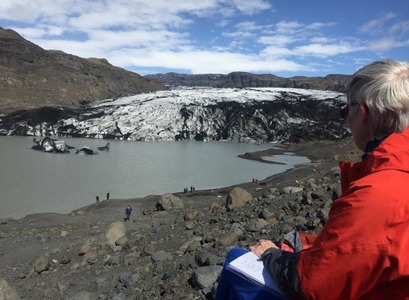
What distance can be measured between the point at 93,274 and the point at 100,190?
2049cm

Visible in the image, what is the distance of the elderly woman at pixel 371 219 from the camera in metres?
1.34

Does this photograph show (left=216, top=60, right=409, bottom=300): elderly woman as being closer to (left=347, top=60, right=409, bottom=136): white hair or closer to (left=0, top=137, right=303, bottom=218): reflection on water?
(left=347, top=60, right=409, bottom=136): white hair

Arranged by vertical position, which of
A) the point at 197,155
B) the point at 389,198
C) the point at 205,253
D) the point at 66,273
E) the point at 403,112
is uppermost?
the point at 403,112

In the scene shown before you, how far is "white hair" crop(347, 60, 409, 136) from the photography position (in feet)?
5.00

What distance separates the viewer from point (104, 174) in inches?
1259

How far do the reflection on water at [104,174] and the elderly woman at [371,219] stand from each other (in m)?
20.8

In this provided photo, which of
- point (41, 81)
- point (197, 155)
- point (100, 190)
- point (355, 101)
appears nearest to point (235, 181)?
point (100, 190)

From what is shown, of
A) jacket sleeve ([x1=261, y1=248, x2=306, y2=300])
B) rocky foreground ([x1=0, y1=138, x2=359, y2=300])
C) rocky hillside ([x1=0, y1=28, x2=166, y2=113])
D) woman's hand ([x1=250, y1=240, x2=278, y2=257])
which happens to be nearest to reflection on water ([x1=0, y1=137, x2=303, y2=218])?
rocky foreground ([x1=0, y1=138, x2=359, y2=300])

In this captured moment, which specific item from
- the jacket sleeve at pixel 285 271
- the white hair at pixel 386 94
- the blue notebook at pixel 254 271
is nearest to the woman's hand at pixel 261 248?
the blue notebook at pixel 254 271

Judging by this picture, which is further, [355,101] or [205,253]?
[205,253]

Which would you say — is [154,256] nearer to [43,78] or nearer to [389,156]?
[389,156]

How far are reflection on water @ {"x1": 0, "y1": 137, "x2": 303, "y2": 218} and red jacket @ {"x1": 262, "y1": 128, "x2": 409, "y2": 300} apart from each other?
20804 millimetres

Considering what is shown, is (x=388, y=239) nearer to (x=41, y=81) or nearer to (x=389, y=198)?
(x=389, y=198)

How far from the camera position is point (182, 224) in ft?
29.7
